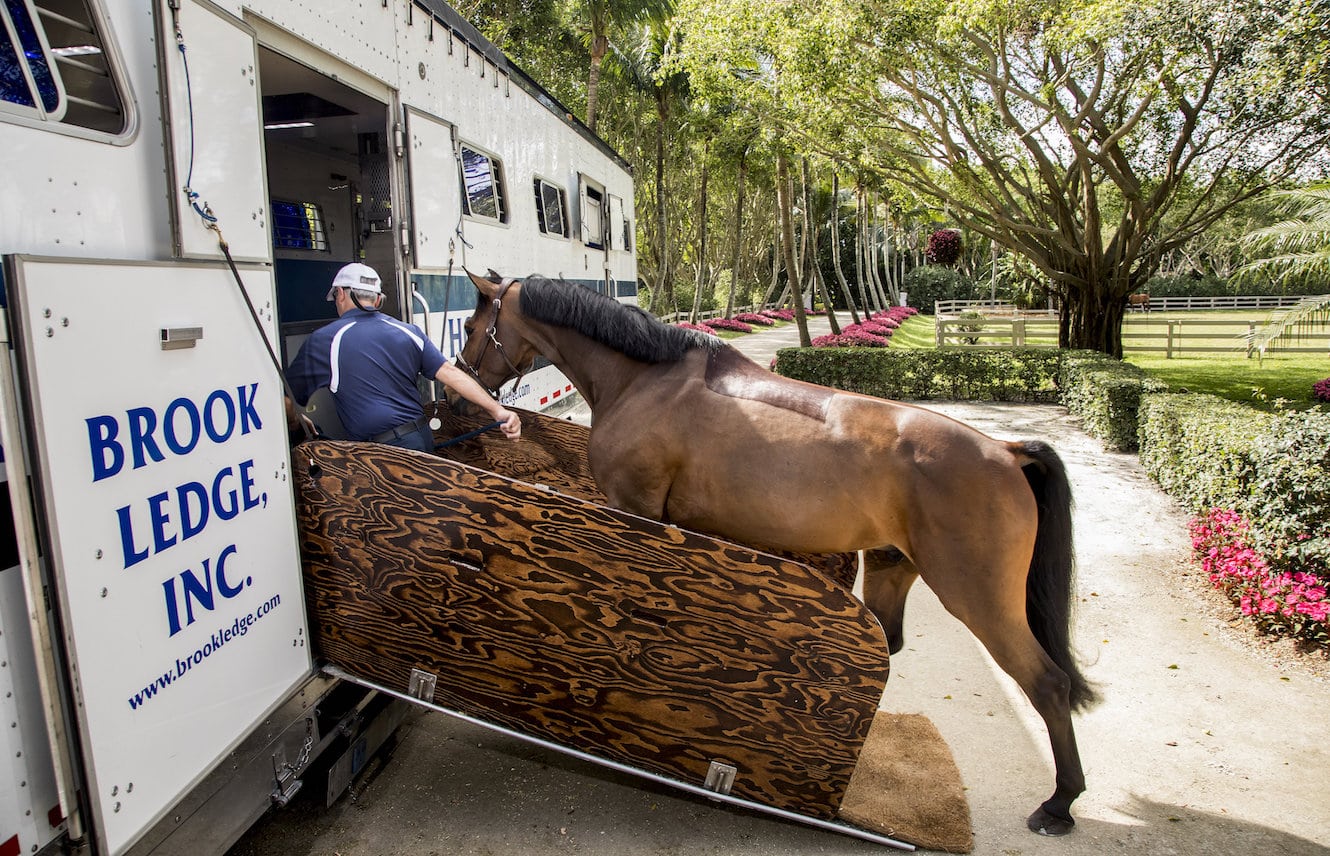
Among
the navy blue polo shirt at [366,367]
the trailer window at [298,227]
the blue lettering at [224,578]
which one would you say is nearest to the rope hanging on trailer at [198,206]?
the blue lettering at [224,578]

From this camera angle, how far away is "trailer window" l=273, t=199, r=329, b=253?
600cm

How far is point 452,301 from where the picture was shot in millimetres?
5395

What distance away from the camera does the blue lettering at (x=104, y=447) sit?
2.01m

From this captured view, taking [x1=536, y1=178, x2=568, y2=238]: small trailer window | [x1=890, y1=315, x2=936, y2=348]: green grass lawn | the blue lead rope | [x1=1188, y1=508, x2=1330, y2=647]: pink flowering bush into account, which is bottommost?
[x1=1188, y1=508, x2=1330, y2=647]: pink flowering bush

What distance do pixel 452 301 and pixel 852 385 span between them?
11.3 metres

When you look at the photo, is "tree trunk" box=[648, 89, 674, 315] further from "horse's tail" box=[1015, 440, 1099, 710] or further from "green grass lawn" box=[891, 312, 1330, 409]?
"horse's tail" box=[1015, 440, 1099, 710]

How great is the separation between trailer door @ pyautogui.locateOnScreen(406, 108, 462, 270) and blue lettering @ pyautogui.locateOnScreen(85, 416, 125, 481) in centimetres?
260

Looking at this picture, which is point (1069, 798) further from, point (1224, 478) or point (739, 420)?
point (1224, 478)

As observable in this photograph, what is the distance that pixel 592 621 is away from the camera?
3000 mm

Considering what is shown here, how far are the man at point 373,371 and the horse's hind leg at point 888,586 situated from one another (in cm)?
180

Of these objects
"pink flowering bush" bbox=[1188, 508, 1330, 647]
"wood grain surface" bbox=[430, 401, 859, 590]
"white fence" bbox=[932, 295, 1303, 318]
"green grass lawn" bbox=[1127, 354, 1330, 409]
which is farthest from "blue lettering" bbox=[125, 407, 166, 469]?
"white fence" bbox=[932, 295, 1303, 318]

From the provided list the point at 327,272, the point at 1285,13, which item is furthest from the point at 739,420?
the point at 1285,13

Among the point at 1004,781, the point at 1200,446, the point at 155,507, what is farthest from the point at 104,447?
the point at 1200,446

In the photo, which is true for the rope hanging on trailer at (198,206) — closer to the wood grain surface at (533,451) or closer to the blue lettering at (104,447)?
the blue lettering at (104,447)
